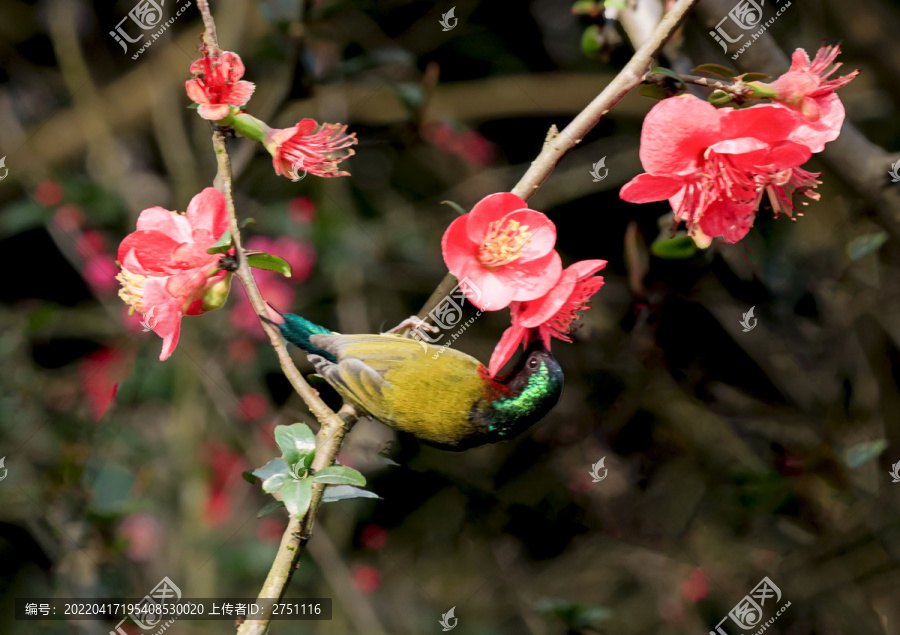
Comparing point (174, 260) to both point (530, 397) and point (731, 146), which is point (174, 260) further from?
point (731, 146)

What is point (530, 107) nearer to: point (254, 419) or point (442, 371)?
point (254, 419)

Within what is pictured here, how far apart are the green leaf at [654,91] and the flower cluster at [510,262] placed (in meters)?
0.25

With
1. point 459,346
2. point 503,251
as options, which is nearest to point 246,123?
point 503,251

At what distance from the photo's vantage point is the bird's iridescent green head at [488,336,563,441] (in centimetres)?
128

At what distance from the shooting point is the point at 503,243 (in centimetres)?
100

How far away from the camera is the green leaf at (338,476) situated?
0.89 m

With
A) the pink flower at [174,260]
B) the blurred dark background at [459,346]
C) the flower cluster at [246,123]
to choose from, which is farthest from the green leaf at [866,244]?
the pink flower at [174,260]

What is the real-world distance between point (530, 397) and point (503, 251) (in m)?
0.40

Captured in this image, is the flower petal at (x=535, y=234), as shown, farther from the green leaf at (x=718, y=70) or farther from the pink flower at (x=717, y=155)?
the green leaf at (x=718, y=70)

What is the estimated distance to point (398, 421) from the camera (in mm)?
1298

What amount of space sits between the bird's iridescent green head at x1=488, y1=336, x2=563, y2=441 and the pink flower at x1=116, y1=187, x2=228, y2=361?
56cm

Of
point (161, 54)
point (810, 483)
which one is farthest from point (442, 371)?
point (161, 54)

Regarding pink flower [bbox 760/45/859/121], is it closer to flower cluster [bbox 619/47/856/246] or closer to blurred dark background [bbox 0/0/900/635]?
flower cluster [bbox 619/47/856/246]

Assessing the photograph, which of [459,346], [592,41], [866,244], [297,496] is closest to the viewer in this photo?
[297,496]
